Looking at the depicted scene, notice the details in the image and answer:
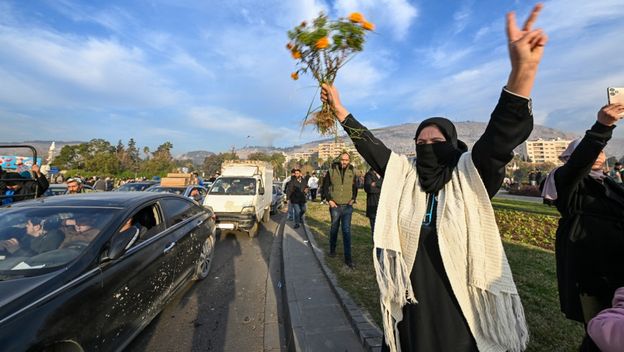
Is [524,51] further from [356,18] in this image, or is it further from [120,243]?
[120,243]

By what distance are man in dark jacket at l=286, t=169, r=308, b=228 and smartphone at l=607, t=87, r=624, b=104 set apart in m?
8.24

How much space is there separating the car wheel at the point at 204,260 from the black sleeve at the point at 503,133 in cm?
468

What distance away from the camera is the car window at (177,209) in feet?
14.2

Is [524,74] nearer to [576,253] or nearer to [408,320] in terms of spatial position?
[408,320]

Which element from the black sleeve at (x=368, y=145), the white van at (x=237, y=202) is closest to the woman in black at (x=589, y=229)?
the black sleeve at (x=368, y=145)

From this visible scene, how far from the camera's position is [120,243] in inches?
110

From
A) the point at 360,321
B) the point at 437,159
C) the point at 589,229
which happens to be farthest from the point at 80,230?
the point at 589,229

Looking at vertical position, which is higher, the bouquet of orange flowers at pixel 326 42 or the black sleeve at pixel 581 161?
the bouquet of orange flowers at pixel 326 42

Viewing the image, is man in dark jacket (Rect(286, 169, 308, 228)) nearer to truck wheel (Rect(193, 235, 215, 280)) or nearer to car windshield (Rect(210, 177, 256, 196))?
car windshield (Rect(210, 177, 256, 196))

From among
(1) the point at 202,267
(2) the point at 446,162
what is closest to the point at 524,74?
(2) the point at 446,162

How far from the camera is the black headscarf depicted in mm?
1590

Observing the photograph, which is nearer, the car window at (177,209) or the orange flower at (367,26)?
the orange flower at (367,26)

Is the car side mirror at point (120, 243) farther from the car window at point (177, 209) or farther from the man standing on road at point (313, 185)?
the man standing on road at point (313, 185)

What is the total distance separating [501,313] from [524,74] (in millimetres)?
1070
